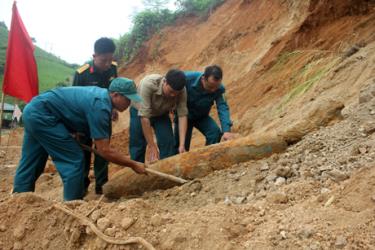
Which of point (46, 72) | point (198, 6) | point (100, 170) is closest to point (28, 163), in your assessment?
point (100, 170)

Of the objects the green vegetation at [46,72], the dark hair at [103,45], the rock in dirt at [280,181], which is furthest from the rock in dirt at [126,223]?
the green vegetation at [46,72]

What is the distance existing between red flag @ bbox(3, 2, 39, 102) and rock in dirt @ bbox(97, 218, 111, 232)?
348 centimetres

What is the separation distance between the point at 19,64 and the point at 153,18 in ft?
33.7

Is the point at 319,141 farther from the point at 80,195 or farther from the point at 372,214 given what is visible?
the point at 80,195

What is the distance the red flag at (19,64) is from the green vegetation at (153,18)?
9551 millimetres

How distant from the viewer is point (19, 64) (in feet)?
19.2

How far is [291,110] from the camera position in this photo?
5555mm

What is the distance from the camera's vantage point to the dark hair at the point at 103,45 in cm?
465

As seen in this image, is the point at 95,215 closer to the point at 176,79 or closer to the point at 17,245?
the point at 17,245

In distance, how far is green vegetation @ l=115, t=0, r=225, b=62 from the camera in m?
15.0

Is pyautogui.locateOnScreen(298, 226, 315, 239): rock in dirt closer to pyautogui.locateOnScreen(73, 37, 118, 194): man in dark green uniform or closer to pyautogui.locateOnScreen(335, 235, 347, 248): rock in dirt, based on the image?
pyautogui.locateOnScreen(335, 235, 347, 248): rock in dirt

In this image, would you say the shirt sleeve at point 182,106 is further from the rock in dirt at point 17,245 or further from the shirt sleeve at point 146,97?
the rock in dirt at point 17,245

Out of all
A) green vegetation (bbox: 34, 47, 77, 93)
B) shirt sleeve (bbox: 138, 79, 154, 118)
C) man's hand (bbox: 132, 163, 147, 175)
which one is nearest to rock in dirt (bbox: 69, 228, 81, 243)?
man's hand (bbox: 132, 163, 147, 175)

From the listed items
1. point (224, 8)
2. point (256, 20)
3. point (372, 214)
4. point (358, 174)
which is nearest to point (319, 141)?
point (358, 174)
